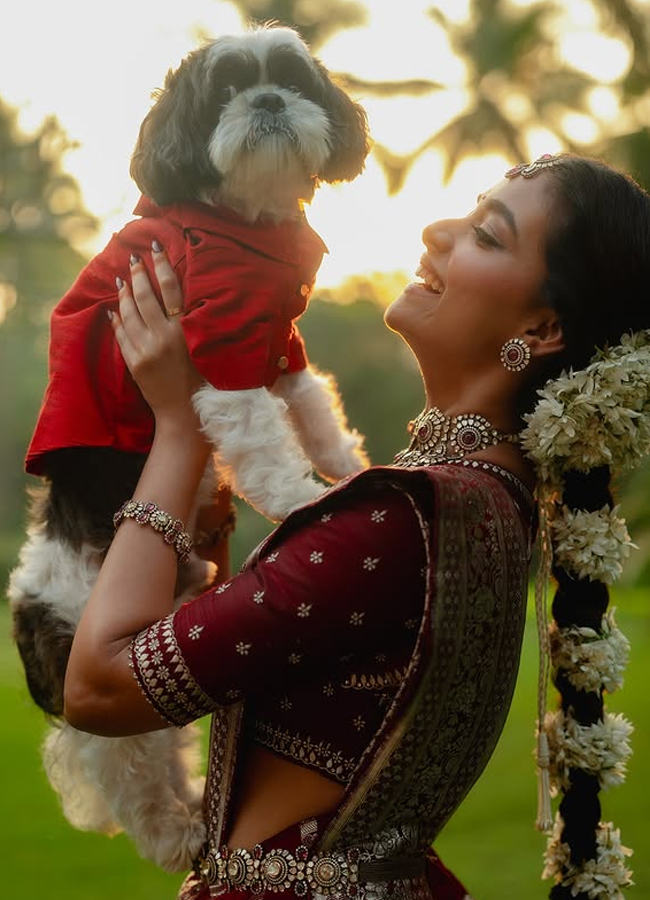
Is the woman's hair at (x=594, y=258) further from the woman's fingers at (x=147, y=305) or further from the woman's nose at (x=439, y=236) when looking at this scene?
the woman's fingers at (x=147, y=305)

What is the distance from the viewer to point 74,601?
2.50 meters

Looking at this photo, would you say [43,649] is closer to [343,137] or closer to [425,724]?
[425,724]

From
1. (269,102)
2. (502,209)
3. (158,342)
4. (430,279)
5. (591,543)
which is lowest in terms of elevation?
(591,543)

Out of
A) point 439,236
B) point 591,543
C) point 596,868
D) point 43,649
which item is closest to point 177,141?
point 439,236

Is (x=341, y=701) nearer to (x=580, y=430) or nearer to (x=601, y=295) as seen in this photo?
(x=580, y=430)

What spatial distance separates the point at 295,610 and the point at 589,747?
817mm

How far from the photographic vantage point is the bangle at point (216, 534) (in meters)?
2.65

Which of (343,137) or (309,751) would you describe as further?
(343,137)

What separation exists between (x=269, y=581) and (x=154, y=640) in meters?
0.21

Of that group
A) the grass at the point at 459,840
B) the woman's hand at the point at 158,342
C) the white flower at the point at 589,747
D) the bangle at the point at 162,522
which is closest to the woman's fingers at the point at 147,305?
the woman's hand at the point at 158,342

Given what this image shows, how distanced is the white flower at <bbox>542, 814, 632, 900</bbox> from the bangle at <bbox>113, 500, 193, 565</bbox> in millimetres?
1002

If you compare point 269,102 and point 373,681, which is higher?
point 269,102

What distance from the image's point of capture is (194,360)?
240cm

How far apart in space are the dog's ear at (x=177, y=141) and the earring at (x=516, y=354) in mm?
892
